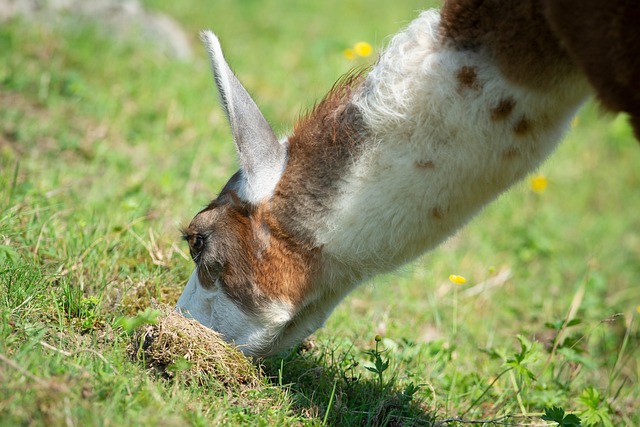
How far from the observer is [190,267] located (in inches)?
170

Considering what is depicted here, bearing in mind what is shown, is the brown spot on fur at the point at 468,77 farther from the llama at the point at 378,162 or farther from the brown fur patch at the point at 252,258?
the brown fur patch at the point at 252,258

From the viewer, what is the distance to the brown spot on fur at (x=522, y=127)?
306 centimetres

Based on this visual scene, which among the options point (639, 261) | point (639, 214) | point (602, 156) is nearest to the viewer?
point (639, 261)

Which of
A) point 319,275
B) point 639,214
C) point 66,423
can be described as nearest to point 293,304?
point 319,275

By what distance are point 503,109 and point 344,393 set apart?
1.45m

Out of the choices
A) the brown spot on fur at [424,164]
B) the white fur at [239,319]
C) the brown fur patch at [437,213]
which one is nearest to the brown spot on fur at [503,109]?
the brown spot on fur at [424,164]

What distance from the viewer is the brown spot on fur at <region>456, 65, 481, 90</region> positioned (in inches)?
121

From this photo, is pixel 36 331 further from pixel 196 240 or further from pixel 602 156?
pixel 602 156

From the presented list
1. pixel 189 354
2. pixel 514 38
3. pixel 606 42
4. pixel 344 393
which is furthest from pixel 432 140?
pixel 189 354

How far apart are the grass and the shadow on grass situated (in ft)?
0.04

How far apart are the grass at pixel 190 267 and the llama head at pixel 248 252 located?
0.98 ft

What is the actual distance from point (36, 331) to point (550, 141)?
2.30 m

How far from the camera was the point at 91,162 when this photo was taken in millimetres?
5770

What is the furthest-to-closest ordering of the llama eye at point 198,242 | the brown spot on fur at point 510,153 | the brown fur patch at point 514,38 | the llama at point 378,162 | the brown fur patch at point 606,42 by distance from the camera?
the llama eye at point 198,242, the brown spot on fur at point 510,153, the llama at point 378,162, the brown fur patch at point 514,38, the brown fur patch at point 606,42
